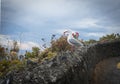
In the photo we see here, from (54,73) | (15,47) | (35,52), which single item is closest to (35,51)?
(35,52)

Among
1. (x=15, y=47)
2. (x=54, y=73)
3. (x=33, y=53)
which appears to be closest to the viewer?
(x=54, y=73)

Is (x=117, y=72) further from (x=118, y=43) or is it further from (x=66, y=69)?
(x=66, y=69)

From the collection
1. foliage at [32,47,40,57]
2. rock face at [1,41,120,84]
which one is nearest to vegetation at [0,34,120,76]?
foliage at [32,47,40,57]

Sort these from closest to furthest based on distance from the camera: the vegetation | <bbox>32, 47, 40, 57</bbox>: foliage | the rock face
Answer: the rock face < the vegetation < <bbox>32, 47, 40, 57</bbox>: foliage

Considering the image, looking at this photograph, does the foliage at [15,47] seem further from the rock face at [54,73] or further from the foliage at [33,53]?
the rock face at [54,73]

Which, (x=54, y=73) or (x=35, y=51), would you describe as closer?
(x=54, y=73)

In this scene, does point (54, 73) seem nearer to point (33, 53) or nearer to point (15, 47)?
point (33, 53)

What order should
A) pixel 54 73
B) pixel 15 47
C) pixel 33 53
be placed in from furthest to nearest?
pixel 15 47 < pixel 33 53 < pixel 54 73

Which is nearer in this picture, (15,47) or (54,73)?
(54,73)

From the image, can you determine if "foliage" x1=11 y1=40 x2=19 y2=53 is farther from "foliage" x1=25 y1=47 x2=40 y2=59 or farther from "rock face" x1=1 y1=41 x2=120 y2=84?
"rock face" x1=1 y1=41 x2=120 y2=84

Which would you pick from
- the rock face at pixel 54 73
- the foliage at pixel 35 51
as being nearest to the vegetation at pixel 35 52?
the foliage at pixel 35 51

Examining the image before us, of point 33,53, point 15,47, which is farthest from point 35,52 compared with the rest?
point 15,47

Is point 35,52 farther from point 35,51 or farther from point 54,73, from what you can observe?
point 54,73

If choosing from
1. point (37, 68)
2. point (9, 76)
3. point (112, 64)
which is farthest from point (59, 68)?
point (112, 64)
